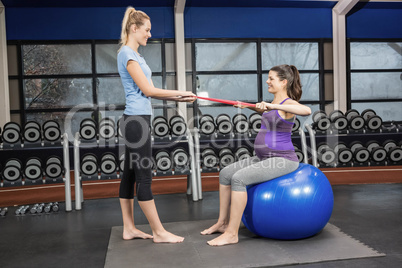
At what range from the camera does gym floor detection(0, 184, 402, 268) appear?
90.7 inches

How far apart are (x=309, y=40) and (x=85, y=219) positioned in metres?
4.49

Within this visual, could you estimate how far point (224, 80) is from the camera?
6258 millimetres

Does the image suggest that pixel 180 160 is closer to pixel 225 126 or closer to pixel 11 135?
pixel 225 126

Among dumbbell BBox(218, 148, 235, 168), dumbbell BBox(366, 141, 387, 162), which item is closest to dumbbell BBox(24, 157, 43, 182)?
dumbbell BBox(218, 148, 235, 168)

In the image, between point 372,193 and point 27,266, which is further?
point 372,193

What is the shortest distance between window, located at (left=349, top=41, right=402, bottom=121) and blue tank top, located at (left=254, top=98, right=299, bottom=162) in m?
4.46

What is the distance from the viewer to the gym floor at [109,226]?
7.56 feet

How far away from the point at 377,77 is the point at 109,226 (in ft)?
17.8

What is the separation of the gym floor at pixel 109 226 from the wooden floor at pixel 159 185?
0.24 m

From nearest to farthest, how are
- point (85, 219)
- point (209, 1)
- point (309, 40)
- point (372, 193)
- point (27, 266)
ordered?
point (27, 266) → point (85, 219) → point (372, 193) → point (209, 1) → point (309, 40)

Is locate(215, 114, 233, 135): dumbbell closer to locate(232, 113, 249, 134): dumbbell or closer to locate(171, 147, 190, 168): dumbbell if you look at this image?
locate(232, 113, 249, 134): dumbbell

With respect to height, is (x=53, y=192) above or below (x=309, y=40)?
below

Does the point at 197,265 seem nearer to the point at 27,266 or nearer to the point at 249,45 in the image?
the point at 27,266

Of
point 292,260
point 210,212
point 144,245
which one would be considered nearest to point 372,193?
point 210,212
